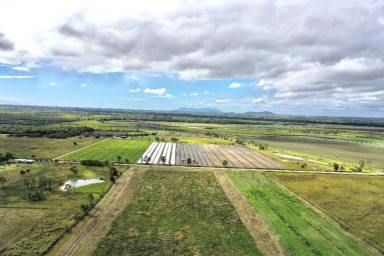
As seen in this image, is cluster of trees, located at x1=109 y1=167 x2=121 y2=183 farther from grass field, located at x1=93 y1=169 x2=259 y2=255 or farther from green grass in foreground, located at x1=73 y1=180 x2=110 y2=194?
grass field, located at x1=93 y1=169 x2=259 y2=255

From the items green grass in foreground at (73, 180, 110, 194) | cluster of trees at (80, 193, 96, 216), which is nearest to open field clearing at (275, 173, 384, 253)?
cluster of trees at (80, 193, 96, 216)

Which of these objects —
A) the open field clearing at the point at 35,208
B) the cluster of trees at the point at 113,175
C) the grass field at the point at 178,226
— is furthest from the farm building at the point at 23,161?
the grass field at the point at 178,226

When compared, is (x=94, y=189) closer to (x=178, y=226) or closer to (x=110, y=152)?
(x=178, y=226)

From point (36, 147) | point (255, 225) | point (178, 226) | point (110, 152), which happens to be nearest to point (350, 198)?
point (255, 225)

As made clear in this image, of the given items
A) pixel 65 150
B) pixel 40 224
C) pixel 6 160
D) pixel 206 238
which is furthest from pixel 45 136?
pixel 206 238

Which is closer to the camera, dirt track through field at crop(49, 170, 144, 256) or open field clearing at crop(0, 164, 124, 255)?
dirt track through field at crop(49, 170, 144, 256)

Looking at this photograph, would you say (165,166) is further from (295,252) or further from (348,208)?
(295,252)

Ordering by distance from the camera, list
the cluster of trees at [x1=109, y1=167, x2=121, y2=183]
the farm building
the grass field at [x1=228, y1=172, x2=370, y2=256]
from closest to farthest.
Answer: the grass field at [x1=228, y1=172, x2=370, y2=256]
the cluster of trees at [x1=109, y1=167, x2=121, y2=183]
the farm building
